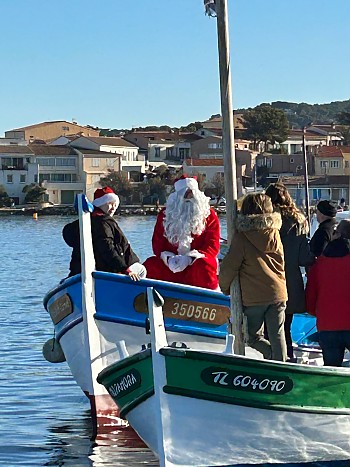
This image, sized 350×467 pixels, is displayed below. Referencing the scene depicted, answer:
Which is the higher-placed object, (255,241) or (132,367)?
(255,241)

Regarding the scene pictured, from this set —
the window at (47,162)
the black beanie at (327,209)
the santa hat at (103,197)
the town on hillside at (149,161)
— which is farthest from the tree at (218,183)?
the black beanie at (327,209)

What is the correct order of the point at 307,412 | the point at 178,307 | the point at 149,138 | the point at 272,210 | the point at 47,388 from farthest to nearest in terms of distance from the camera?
the point at 149,138 → the point at 47,388 → the point at 178,307 → the point at 272,210 → the point at 307,412

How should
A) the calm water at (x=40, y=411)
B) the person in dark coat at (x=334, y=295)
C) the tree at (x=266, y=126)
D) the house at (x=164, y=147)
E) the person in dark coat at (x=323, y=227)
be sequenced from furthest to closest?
the tree at (x=266, y=126), the house at (x=164, y=147), the calm water at (x=40, y=411), the person in dark coat at (x=323, y=227), the person in dark coat at (x=334, y=295)

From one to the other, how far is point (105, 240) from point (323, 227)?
2.29 m

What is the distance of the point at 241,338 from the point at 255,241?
85cm

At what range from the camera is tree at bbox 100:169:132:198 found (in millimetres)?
112062

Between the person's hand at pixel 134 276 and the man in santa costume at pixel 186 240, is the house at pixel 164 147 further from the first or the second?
the person's hand at pixel 134 276

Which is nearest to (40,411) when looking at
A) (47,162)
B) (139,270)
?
(139,270)

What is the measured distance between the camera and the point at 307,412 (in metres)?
8.73

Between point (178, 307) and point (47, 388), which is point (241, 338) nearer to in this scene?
point (178, 307)

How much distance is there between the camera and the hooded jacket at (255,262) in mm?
9211

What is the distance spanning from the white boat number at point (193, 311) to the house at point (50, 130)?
137 meters

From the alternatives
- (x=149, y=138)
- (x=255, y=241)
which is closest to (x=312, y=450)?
(x=255, y=241)

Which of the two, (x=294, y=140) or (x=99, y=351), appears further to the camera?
(x=294, y=140)
